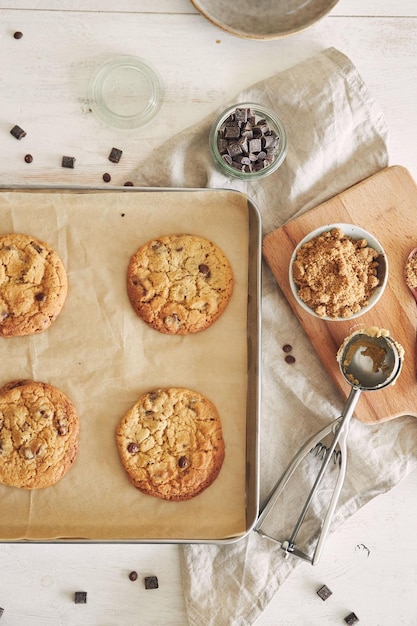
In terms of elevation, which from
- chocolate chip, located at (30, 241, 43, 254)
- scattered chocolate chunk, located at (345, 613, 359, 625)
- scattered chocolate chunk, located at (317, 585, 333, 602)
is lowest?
scattered chocolate chunk, located at (345, 613, 359, 625)

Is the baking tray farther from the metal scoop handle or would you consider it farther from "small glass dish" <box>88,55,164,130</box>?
"small glass dish" <box>88,55,164,130</box>

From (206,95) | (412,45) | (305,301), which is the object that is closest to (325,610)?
(305,301)

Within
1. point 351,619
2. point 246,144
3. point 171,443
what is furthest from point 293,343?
point 351,619

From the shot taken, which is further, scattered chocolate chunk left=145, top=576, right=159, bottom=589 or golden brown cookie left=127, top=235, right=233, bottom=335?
scattered chocolate chunk left=145, top=576, right=159, bottom=589

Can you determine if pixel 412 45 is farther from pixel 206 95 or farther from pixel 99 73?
pixel 99 73

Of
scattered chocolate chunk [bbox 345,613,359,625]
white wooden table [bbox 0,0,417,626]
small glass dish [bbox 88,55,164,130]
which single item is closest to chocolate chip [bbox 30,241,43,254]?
white wooden table [bbox 0,0,417,626]
